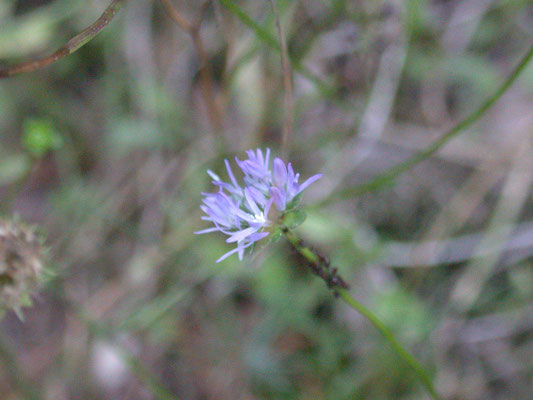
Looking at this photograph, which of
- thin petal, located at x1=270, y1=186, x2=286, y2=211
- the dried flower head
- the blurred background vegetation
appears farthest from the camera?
the blurred background vegetation

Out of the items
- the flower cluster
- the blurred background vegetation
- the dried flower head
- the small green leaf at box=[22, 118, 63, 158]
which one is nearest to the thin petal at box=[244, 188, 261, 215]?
the flower cluster

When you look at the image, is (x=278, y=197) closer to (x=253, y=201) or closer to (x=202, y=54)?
(x=253, y=201)

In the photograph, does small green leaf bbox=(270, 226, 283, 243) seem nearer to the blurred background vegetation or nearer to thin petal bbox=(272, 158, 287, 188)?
thin petal bbox=(272, 158, 287, 188)

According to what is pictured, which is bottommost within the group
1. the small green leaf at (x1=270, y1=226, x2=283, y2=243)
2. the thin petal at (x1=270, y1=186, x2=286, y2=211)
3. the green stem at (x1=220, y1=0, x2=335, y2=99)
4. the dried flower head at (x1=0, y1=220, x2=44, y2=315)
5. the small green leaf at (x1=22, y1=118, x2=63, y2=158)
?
the small green leaf at (x1=270, y1=226, x2=283, y2=243)

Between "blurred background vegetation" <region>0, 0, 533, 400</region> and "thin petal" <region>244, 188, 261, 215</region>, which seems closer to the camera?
"thin petal" <region>244, 188, 261, 215</region>

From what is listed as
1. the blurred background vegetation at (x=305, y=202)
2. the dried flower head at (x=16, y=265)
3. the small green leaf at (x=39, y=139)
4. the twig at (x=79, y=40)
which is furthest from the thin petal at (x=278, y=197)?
the blurred background vegetation at (x=305, y=202)

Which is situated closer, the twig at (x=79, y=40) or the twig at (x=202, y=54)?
the twig at (x=79, y=40)

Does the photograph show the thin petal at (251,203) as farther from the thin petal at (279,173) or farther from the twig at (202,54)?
the twig at (202,54)
